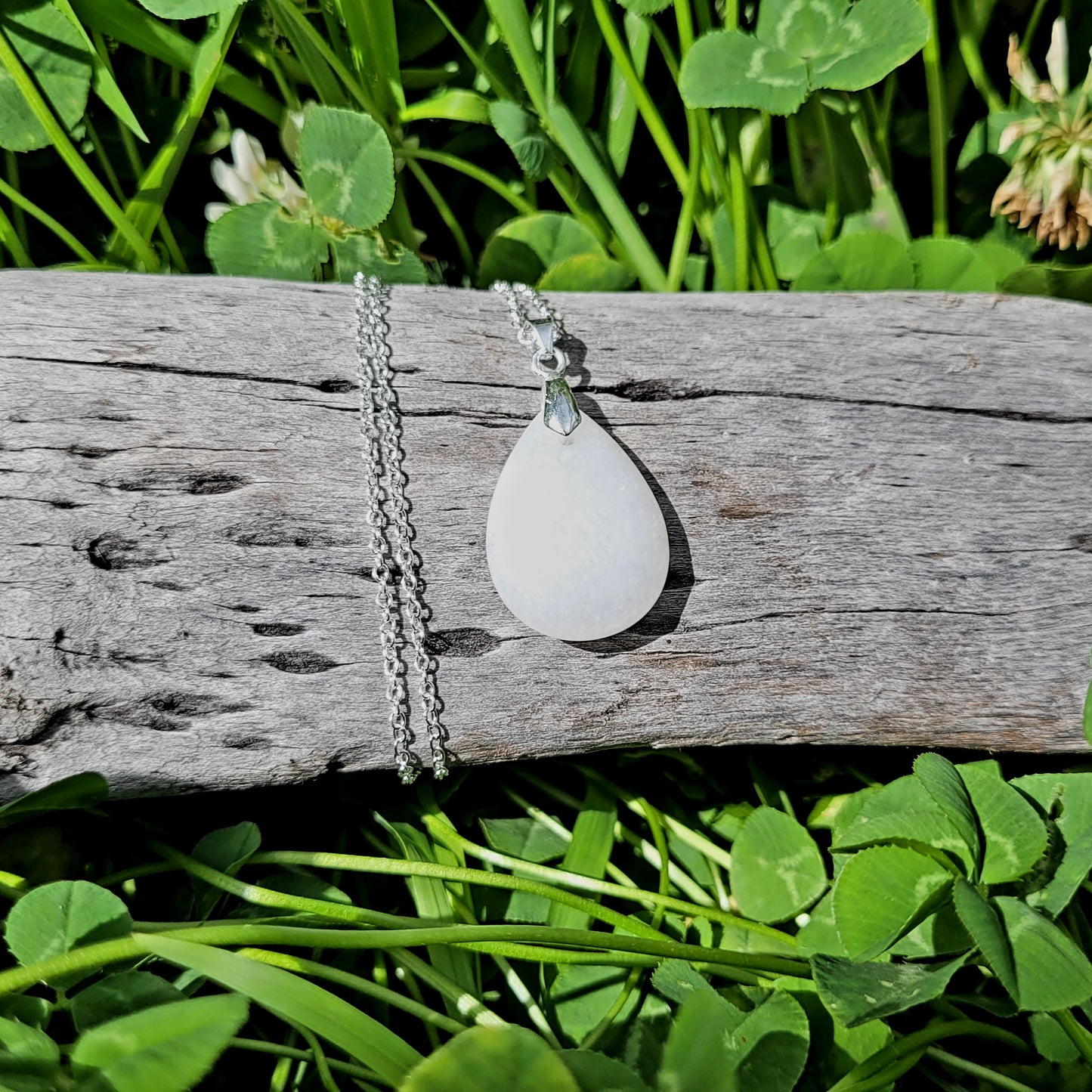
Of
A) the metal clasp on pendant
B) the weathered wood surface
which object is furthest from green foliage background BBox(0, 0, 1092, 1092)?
the metal clasp on pendant

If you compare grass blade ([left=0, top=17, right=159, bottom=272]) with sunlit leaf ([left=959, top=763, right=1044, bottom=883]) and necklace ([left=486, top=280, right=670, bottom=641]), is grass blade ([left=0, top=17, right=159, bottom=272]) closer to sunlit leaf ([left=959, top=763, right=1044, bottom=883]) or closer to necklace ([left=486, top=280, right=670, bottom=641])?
necklace ([left=486, top=280, right=670, bottom=641])

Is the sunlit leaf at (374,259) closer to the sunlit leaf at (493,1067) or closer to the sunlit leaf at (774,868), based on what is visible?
the sunlit leaf at (774,868)

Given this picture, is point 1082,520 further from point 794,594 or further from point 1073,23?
point 1073,23

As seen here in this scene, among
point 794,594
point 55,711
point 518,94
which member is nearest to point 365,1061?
point 55,711

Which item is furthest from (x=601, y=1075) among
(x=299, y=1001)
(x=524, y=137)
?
(x=524, y=137)

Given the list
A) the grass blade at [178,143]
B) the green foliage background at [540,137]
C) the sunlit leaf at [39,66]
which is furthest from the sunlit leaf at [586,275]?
the sunlit leaf at [39,66]

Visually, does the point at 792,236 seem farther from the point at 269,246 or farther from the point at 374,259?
the point at 269,246
